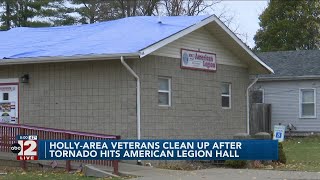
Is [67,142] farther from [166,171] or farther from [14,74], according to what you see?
[14,74]

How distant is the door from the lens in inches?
801

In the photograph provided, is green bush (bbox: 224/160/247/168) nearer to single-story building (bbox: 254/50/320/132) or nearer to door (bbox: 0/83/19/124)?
door (bbox: 0/83/19/124)

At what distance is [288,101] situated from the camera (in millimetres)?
32094

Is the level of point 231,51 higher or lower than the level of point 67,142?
higher

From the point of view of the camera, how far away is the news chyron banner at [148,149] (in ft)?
45.6

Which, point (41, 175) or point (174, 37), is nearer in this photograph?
point (41, 175)

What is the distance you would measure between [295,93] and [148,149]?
19.3 meters

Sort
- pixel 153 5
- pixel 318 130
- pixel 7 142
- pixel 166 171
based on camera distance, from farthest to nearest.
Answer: pixel 153 5
pixel 318 130
pixel 7 142
pixel 166 171

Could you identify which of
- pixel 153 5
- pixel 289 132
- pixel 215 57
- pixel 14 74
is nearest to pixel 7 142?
pixel 14 74

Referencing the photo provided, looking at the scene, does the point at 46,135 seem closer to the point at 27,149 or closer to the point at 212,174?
the point at 27,149

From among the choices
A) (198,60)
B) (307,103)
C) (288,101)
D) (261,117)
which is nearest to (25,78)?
(198,60)

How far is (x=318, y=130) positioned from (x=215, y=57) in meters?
11.2

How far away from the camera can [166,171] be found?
16.8 meters

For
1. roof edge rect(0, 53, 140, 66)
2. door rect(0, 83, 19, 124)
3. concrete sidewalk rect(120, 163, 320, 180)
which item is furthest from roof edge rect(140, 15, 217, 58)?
door rect(0, 83, 19, 124)
